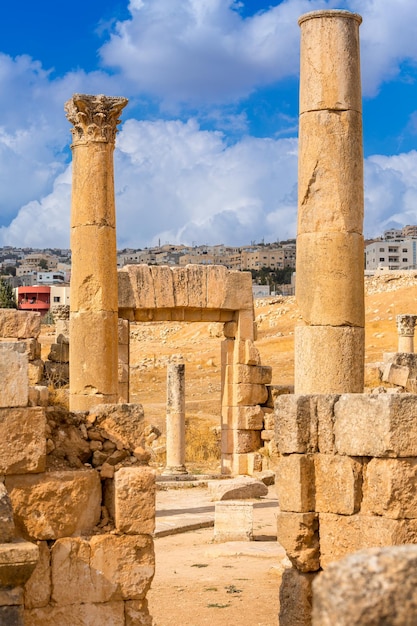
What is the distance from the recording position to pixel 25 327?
59.4 feet

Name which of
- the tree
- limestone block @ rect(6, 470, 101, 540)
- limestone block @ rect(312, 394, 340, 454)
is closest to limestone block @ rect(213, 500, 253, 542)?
limestone block @ rect(312, 394, 340, 454)

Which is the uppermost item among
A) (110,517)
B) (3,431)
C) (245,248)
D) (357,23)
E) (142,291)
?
(245,248)

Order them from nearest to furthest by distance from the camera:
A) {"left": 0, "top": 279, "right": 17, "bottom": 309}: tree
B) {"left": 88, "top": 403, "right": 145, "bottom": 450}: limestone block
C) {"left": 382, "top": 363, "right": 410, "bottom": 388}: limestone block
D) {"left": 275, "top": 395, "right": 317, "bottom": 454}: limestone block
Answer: {"left": 88, "top": 403, "right": 145, "bottom": 450}: limestone block < {"left": 275, "top": 395, "right": 317, "bottom": 454}: limestone block < {"left": 382, "top": 363, "right": 410, "bottom": 388}: limestone block < {"left": 0, "top": 279, "right": 17, "bottom": 309}: tree

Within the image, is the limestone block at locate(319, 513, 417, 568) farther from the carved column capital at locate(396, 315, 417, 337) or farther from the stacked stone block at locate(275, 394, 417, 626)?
the carved column capital at locate(396, 315, 417, 337)

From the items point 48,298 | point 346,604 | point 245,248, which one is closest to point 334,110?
point 346,604

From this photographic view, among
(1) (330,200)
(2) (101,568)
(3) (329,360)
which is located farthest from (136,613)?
(1) (330,200)

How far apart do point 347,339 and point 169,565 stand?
3562 millimetres

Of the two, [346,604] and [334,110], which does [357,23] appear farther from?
[346,604]

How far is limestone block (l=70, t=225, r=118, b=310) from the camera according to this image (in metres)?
15.3

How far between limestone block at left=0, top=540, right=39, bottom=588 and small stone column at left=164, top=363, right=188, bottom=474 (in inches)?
592

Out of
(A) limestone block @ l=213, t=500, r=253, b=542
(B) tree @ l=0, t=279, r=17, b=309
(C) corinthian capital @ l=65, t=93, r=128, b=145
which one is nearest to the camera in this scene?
(A) limestone block @ l=213, t=500, r=253, b=542

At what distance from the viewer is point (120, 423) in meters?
7.27

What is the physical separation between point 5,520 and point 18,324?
12221 mm

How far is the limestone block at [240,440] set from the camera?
20027 mm
